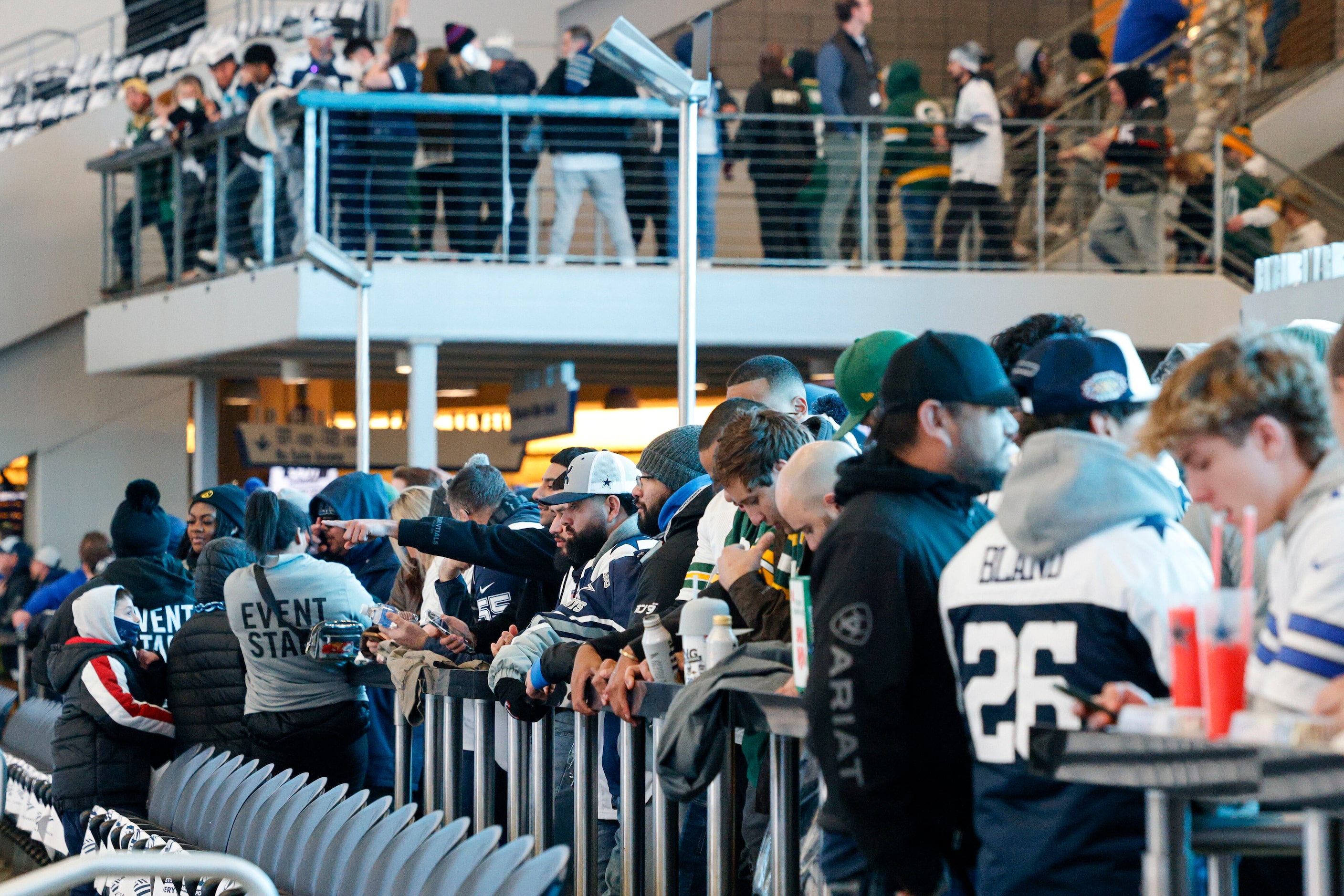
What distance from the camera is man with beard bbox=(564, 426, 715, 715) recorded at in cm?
401

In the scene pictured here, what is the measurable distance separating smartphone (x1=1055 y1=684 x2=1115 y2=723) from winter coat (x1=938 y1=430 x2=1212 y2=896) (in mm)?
70

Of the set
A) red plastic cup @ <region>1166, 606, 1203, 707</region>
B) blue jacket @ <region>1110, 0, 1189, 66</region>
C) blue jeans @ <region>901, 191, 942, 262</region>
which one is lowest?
red plastic cup @ <region>1166, 606, 1203, 707</region>

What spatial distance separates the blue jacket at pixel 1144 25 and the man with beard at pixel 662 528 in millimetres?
7124

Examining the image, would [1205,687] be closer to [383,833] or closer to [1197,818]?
[1197,818]

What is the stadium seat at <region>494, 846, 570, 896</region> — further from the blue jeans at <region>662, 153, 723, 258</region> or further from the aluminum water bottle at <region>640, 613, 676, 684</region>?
the blue jeans at <region>662, 153, 723, 258</region>

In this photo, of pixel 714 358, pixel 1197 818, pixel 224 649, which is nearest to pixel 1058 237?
pixel 714 358

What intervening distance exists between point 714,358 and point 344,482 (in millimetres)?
5670

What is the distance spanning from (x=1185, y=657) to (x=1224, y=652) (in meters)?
0.08

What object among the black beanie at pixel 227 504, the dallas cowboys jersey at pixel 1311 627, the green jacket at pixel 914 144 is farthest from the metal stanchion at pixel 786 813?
the green jacket at pixel 914 144

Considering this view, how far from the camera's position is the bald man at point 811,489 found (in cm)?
322

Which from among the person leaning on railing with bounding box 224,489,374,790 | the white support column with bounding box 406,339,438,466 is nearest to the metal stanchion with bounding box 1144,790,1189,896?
the person leaning on railing with bounding box 224,489,374,790

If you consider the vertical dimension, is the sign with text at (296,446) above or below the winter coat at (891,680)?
above

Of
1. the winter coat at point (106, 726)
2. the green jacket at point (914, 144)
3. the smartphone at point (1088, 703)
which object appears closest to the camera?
the smartphone at point (1088, 703)

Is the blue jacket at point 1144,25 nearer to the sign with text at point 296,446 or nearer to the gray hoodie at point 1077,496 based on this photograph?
the sign with text at point 296,446
